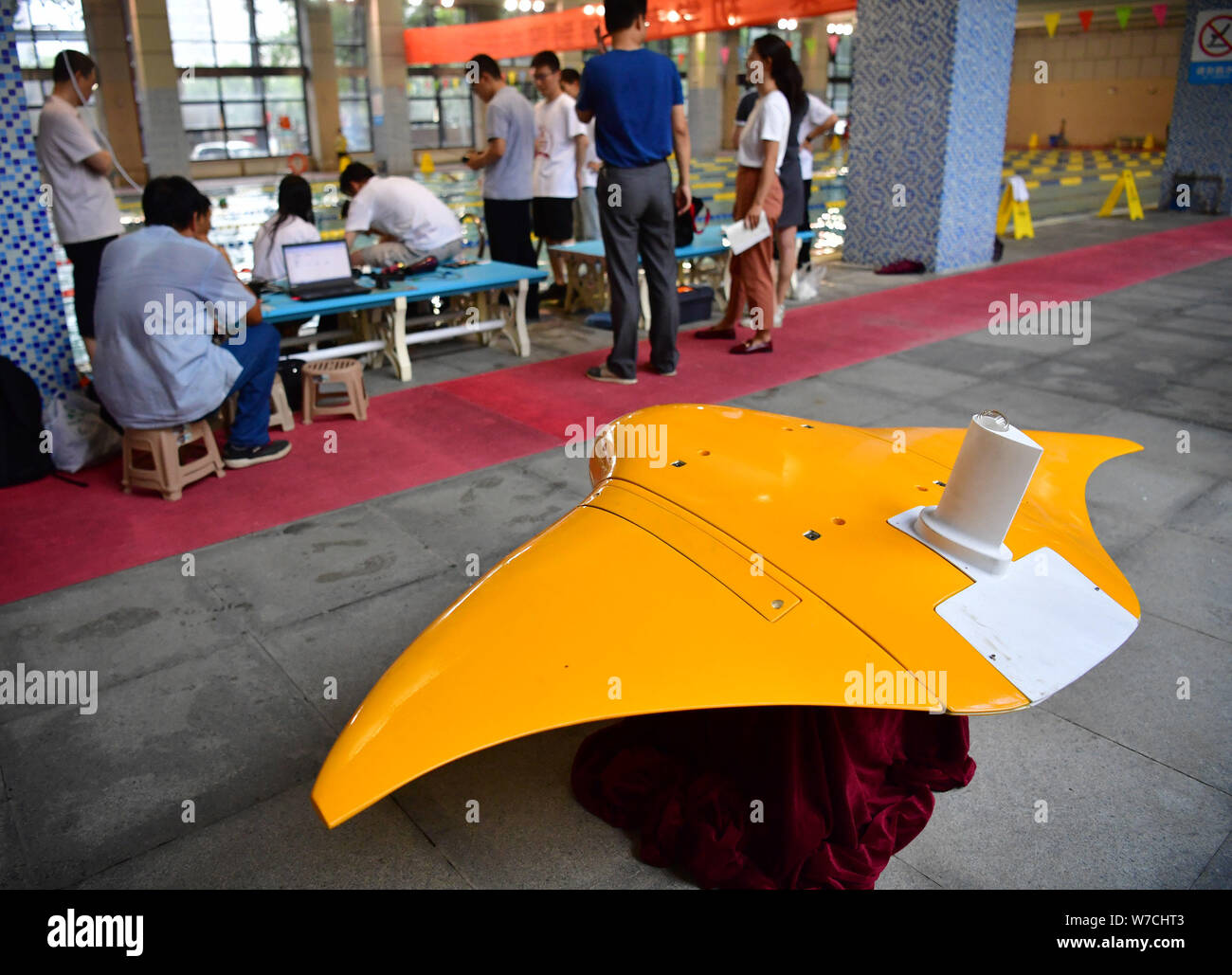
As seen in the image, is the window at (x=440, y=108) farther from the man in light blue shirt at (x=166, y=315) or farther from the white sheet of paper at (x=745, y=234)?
the man in light blue shirt at (x=166, y=315)

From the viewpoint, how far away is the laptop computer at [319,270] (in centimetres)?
502

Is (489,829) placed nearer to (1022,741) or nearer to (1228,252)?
(1022,741)

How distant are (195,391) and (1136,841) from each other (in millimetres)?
3576

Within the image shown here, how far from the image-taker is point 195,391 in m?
3.84

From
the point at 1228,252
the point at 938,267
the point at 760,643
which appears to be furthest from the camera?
the point at 1228,252

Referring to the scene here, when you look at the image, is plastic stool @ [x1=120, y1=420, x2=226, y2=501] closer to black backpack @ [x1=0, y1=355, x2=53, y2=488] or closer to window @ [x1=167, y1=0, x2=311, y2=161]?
black backpack @ [x1=0, y1=355, x2=53, y2=488]

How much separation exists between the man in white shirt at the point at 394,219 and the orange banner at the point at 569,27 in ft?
22.8

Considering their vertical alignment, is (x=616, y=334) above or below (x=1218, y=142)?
below

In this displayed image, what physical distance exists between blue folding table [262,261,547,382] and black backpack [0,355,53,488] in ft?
3.57

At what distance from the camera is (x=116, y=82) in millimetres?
20312

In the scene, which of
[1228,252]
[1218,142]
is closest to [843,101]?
[1218,142]

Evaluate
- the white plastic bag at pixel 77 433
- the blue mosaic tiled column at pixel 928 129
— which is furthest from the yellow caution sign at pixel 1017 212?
the white plastic bag at pixel 77 433

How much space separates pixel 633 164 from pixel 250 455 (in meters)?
2.51

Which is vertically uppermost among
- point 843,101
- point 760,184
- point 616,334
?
point 843,101
